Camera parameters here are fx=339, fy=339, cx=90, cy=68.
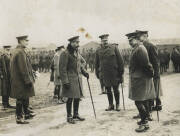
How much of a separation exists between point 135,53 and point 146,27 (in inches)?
2876

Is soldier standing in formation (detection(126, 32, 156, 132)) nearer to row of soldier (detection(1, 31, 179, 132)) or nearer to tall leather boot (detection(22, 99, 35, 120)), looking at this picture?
row of soldier (detection(1, 31, 179, 132))

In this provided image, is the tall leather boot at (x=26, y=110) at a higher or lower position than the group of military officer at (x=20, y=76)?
lower

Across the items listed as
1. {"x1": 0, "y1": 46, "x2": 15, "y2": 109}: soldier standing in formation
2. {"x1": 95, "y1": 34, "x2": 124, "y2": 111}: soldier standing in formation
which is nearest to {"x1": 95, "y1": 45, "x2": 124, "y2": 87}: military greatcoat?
{"x1": 95, "y1": 34, "x2": 124, "y2": 111}: soldier standing in formation

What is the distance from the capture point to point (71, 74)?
309 inches

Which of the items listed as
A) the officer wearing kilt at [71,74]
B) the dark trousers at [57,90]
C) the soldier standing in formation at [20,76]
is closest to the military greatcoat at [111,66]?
the officer wearing kilt at [71,74]

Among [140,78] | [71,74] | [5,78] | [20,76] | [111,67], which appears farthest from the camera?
[5,78]

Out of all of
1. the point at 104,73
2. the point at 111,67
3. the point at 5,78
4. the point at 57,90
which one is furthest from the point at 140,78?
the point at 57,90

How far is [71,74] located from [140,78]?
1797mm

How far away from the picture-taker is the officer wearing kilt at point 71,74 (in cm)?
771

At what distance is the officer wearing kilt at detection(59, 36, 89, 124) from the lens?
304 inches

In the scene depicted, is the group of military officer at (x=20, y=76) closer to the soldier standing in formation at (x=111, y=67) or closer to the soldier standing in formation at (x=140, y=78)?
the soldier standing in formation at (x=111, y=67)

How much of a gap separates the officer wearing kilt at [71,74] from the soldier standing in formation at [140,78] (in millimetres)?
1464

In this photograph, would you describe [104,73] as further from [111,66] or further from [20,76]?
[20,76]

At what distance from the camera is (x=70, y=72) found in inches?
310
